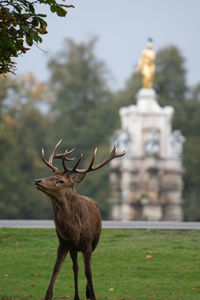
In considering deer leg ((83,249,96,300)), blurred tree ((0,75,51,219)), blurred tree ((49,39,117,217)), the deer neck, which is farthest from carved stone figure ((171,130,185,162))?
the deer neck

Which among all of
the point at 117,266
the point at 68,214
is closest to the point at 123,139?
the point at 117,266

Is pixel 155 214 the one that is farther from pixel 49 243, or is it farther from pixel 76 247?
pixel 76 247

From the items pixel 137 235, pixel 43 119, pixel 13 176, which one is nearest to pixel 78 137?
pixel 43 119

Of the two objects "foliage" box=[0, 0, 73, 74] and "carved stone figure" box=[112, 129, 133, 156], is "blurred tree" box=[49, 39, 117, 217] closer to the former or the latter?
"carved stone figure" box=[112, 129, 133, 156]

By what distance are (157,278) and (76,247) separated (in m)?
4.04

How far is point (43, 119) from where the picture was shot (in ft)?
199

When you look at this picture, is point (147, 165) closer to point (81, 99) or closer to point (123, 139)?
point (123, 139)

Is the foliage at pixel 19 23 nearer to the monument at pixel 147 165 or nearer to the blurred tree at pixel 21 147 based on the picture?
the monument at pixel 147 165

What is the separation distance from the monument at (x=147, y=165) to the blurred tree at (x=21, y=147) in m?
9.30

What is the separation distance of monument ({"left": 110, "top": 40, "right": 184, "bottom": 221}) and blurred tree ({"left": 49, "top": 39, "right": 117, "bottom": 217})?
44.6ft

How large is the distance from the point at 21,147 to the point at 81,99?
278 inches

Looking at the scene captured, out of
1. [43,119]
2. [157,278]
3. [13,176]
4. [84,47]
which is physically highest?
[84,47]

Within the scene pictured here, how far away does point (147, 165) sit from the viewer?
4306 cm

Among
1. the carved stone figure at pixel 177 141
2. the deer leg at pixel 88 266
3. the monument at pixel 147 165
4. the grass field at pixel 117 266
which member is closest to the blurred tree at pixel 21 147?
the monument at pixel 147 165
